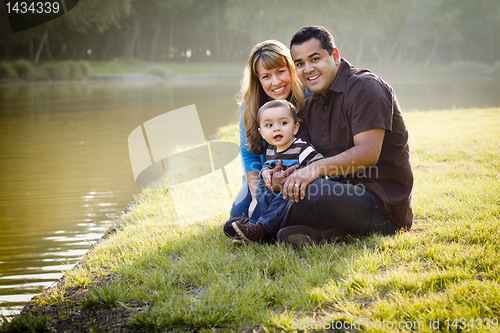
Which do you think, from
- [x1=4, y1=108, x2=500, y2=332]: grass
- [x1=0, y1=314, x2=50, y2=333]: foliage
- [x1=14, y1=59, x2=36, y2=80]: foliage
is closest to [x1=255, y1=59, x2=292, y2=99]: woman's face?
[x1=4, y1=108, x2=500, y2=332]: grass

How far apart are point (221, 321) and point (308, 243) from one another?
1038 mm

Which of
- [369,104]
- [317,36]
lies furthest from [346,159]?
[317,36]

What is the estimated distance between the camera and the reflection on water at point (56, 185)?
4.04 metres

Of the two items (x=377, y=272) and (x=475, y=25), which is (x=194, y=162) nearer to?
(x=377, y=272)

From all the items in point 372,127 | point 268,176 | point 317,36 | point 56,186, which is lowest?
point 56,186

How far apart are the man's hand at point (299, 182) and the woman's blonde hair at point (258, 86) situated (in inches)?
31.9

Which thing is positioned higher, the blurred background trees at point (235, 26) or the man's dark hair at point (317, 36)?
the blurred background trees at point (235, 26)

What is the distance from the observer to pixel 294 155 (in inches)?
125

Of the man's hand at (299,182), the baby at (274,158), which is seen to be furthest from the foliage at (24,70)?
the man's hand at (299,182)

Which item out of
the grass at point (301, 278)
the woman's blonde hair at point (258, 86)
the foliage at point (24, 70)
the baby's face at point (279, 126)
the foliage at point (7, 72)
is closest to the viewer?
the grass at point (301, 278)

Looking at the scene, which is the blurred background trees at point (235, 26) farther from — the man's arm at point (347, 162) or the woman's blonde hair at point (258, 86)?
the man's arm at point (347, 162)

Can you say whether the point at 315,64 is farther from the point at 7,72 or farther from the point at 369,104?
the point at 7,72

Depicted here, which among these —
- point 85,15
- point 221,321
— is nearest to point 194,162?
point 221,321

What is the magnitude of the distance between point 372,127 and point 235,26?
48419 millimetres
